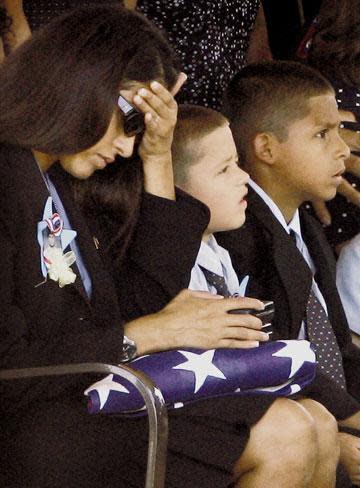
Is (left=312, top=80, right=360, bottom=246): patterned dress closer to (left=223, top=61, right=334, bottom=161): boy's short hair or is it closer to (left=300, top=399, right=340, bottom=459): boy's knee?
(left=223, top=61, right=334, bottom=161): boy's short hair

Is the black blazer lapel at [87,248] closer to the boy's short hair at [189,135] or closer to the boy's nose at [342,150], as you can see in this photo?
the boy's short hair at [189,135]

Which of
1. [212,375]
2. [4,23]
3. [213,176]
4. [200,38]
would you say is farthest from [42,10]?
[212,375]

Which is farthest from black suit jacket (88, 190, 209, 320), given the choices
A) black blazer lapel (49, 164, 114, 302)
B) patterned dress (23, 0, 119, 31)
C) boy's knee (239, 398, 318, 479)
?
patterned dress (23, 0, 119, 31)

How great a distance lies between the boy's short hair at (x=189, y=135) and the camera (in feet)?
10.6

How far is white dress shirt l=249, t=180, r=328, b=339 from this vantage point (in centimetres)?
345

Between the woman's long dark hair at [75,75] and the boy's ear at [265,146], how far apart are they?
2.49 ft

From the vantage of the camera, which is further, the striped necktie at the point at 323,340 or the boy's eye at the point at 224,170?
the striped necktie at the point at 323,340

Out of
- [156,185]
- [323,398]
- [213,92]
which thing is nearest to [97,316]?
[156,185]

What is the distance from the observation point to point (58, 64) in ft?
8.93

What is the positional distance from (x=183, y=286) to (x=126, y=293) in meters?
0.13

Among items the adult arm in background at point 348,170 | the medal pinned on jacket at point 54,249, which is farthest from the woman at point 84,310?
the adult arm in background at point 348,170

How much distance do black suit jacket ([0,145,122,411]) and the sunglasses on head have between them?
223mm

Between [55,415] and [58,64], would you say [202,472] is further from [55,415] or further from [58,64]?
[58,64]

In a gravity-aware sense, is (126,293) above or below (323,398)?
above
